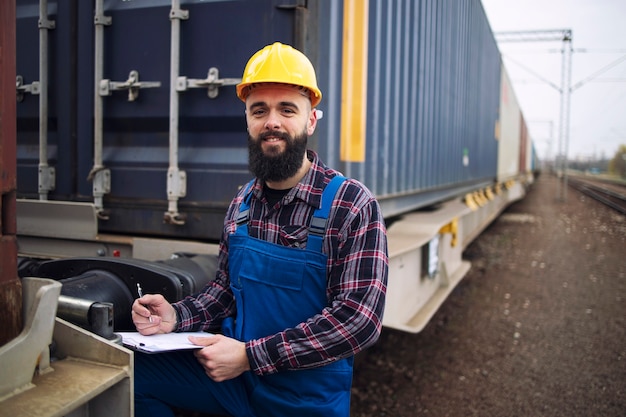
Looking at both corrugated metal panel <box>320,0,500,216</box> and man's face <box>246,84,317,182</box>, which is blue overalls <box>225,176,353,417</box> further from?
corrugated metal panel <box>320,0,500,216</box>

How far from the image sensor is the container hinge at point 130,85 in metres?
2.61

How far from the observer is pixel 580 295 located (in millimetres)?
6352

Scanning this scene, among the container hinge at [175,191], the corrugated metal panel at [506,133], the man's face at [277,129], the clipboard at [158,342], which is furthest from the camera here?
the corrugated metal panel at [506,133]

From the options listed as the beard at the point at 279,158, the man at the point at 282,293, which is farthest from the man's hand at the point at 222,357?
the beard at the point at 279,158

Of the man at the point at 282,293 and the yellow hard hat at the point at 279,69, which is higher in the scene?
the yellow hard hat at the point at 279,69

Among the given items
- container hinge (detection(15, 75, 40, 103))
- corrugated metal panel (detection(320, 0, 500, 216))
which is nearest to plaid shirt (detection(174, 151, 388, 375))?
corrugated metal panel (detection(320, 0, 500, 216))

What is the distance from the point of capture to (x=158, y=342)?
178 cm

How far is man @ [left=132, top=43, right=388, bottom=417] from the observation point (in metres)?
1.73

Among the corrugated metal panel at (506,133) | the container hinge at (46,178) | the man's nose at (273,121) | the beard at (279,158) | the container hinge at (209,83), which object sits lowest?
the container hinge at (46,178)

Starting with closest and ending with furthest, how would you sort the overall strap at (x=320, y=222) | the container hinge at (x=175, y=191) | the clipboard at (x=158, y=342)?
the clipboard at (x=158, y=342) < the overall strap at (x=320, y=222) < the container hinge at (x=175, y=191)

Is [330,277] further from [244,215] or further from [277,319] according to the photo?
[244,215]

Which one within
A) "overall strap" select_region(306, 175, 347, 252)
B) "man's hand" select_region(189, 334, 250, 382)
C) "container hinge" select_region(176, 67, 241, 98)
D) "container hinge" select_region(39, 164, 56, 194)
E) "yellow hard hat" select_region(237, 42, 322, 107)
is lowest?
"man's hand" select_region(189, 334, 250, 382)

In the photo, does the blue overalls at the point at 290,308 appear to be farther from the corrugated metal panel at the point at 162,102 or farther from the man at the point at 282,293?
the corrugated metal panel at the point at 162,102

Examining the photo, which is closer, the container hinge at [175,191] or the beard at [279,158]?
the beard at [279,158]
